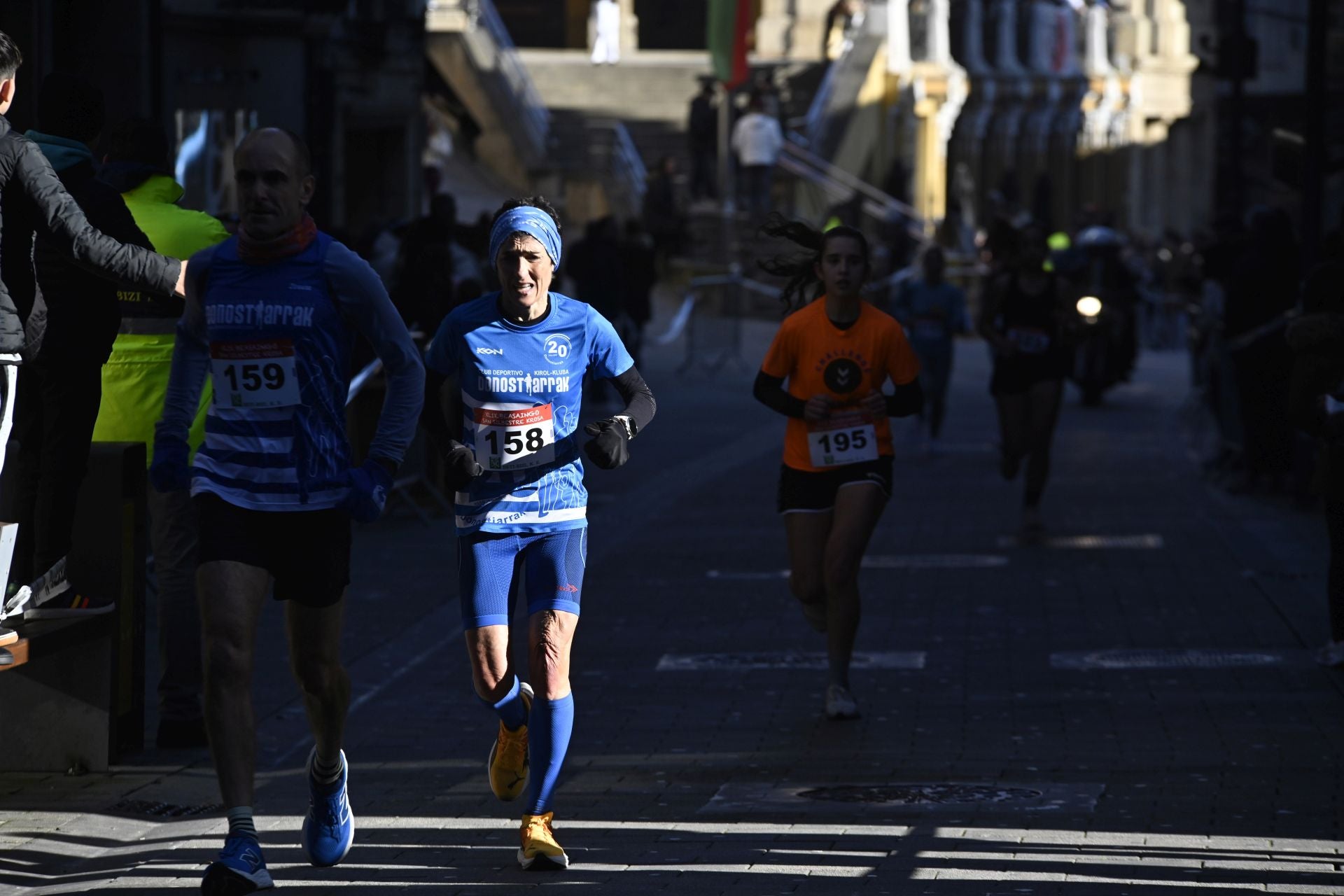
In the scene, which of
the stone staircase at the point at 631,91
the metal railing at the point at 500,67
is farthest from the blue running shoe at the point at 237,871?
the stone staircase at the point at 631,91

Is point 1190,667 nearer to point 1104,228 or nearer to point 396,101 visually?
point 396,101

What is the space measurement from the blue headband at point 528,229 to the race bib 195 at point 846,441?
2625 mm

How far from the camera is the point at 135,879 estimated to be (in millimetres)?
6957

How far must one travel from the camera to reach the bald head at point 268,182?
6660 millimetres

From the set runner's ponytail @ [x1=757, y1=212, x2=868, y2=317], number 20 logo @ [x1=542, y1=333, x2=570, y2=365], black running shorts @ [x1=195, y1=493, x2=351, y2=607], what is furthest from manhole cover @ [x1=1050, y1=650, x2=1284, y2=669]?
black running shorts @ [x1=195, y1=493, x2=351, y2=607]

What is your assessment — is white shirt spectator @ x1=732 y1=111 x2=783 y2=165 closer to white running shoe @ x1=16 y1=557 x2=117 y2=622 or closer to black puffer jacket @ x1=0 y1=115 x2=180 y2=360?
white running shoe @ x1=16 y1=557 x2=117 y2=622

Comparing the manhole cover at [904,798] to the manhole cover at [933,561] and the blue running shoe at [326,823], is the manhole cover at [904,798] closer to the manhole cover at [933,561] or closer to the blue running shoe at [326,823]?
the blue running shoe at [326,823]

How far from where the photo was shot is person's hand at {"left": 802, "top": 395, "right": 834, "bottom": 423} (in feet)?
31.6

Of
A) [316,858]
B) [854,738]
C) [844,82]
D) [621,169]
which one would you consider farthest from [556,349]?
[844,82]

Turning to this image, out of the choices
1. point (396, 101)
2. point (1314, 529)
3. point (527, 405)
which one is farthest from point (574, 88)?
point (527, 405)

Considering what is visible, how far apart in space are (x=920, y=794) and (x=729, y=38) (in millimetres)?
26730

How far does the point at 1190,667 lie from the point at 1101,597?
87.3 inches

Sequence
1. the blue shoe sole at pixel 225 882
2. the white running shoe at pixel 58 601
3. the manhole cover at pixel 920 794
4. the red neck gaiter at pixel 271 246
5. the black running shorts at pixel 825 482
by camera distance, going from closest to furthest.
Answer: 1. the blue shoe sole at pixel 225 882
2. the red neck gaiter at pixel 271 246
3. the manhole cover at pixel 920 794
4. the white running shoe at pixel 58 601
5. the black running shorts at pixel 825 482

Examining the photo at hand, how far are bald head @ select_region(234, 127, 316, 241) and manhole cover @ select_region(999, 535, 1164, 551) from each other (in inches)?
343
